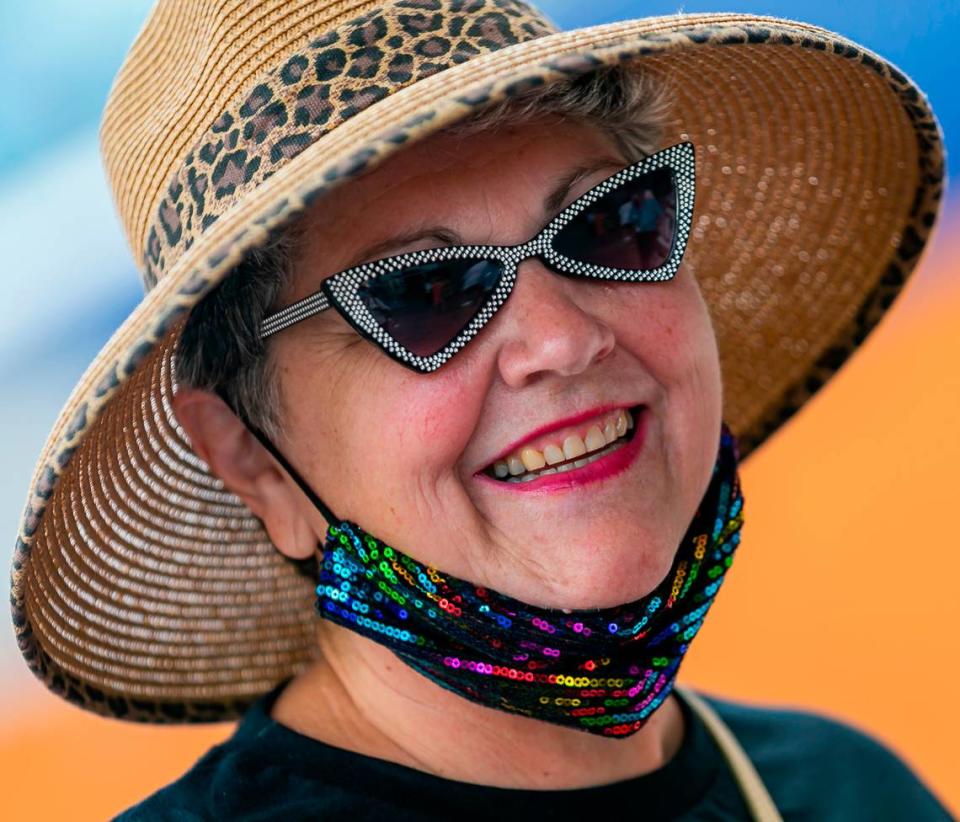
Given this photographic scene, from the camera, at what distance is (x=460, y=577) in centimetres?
171

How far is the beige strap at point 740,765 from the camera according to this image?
6.67 ft

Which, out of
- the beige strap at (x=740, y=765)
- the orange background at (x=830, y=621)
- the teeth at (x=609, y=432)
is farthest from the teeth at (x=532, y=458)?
the orange background at (x=830, y=621)

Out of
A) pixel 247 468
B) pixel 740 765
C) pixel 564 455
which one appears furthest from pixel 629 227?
pixel 740 765

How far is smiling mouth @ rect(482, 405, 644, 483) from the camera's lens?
170 centimetres

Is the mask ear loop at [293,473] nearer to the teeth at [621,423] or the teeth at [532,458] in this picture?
the teeth at [532,458]

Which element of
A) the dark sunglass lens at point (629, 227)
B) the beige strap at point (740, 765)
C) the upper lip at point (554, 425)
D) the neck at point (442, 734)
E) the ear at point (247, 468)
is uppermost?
the dark sunglass lens at point (629, 227)

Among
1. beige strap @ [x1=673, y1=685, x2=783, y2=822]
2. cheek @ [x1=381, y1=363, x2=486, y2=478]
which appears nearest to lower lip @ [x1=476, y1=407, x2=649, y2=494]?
cheek @ [x1=381, y1=363, x2=486, y2=478]

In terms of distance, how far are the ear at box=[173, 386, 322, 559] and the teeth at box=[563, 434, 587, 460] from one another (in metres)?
0.48

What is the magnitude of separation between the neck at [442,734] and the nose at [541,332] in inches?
22.9

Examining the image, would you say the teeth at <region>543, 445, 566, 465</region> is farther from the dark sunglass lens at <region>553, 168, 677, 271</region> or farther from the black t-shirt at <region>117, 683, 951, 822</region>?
the black t-shirt at <region>117, 683, 951, 822</region>

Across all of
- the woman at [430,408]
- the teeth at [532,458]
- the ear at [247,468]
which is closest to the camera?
the woman at [430,408]

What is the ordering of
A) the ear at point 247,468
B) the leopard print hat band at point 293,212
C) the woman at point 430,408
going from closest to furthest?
1. the leopard print hat band at point 293,212
2. the woman at point 430,408
3. the ear at point 247,468

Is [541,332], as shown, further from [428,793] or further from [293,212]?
[428,793]

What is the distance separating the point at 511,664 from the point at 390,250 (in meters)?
0.64
